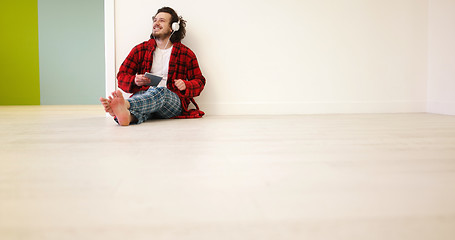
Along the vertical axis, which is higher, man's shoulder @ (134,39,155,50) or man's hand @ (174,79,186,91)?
man's shoulder @ (134,39,155,50)

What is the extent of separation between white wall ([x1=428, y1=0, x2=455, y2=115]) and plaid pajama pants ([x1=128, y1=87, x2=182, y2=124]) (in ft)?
6.72

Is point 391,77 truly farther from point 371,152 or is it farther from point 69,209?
point 69,209

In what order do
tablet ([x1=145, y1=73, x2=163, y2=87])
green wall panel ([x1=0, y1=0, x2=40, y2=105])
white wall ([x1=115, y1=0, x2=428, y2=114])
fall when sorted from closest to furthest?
→ tablet ([x1=145, y1=73, x2=163, y2=87]), white wall ([x1=115, y1=0, x2=428, y2=114]), green wall panel ([x1=0, y1=0, x2=40, y2=105])

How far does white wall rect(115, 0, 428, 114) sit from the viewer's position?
2666 mm

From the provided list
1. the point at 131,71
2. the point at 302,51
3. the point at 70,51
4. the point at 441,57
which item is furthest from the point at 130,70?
the point at 70,51

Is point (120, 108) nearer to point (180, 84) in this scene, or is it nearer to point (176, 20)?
point (180, 84)

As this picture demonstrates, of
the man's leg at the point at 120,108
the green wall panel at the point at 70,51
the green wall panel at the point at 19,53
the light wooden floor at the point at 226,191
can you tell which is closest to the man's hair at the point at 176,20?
the man's leg at the point at 120,108

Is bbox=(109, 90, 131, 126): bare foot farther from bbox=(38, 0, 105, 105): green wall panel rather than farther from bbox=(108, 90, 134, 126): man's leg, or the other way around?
bbox=(38, 0, 105, 105): green wall panel

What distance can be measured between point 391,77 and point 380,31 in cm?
38

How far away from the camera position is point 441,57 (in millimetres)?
2775

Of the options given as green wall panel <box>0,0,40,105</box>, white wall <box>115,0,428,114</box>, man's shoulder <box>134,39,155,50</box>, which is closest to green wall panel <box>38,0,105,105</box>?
green wall panel <box>0,0,40,105</box>

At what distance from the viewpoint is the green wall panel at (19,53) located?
4359mm

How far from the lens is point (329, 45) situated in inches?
110

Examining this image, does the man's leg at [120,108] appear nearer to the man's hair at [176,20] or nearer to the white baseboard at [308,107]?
the man's hair at [176,20]
